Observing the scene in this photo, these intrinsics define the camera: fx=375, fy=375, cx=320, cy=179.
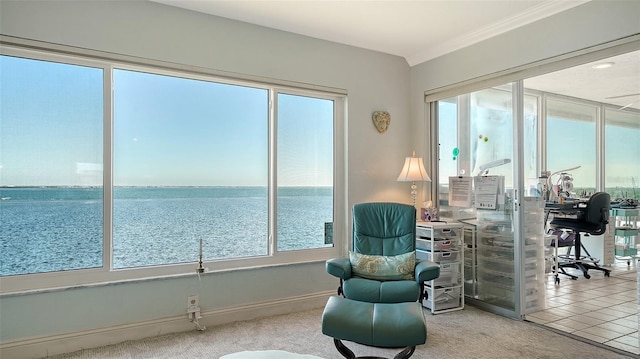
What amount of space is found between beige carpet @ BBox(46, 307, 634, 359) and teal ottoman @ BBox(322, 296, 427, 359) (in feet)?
1.73

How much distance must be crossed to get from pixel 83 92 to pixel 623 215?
6.05 m

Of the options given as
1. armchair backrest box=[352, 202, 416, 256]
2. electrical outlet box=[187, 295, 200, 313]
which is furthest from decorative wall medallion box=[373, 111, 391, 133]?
electrical outlet box=[187, 295, 200, 313]

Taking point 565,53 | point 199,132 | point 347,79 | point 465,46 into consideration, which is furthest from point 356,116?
point 565,53

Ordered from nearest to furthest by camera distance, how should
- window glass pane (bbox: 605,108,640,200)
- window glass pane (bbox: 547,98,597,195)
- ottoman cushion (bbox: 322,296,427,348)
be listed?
ottoman cushion (bbox: 322,296,427,348), window glass pane (bbox: 605,108,640,200), window glass pane (bbox: 547,98,597,195)

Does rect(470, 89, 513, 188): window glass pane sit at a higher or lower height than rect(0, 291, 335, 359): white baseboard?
higher

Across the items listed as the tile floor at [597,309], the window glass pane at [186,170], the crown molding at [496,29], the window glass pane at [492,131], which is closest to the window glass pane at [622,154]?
the tile floor at [597,309]

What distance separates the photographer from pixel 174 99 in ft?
10.2

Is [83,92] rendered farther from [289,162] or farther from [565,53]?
[565,53]

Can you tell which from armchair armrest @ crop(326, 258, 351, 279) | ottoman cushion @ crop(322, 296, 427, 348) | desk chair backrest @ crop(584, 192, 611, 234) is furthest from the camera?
desk chair backrest @ crop(584, 192, 611, 234)

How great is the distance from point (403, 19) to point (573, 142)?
3.35 metres

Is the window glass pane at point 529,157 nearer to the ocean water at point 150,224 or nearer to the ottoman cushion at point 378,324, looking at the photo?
the ocean water at point 150,224

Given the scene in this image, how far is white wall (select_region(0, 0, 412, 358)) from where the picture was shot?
99.1 inches

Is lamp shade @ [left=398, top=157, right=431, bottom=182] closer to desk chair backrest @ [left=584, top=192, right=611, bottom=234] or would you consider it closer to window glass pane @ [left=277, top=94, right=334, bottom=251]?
window glass pane @ [left=277, top=94, right=334, bottom=251]

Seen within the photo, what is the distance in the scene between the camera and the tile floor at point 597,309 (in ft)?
9.54
